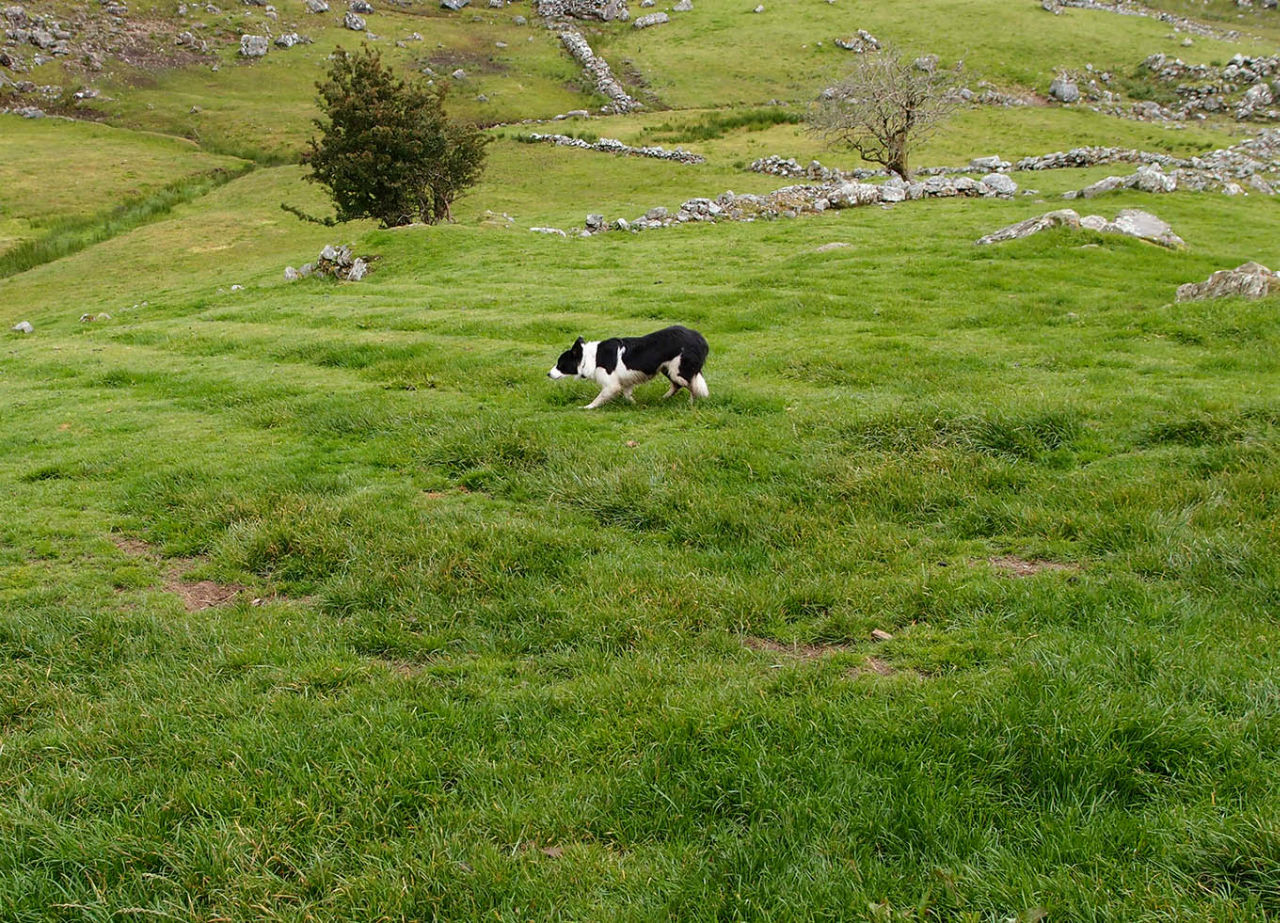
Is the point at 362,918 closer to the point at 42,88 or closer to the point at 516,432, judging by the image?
the point at 516,432

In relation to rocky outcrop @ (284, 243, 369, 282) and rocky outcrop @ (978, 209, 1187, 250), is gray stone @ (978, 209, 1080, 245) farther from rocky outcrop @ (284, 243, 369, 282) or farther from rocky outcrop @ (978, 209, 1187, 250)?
rocky outcrop @ (284, 243, 369, 282)

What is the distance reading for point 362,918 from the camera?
144 inches

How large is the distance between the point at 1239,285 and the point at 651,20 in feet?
319

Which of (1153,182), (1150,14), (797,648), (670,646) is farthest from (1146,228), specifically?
(1150,14)

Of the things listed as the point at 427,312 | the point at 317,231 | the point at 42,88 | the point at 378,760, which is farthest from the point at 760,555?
the point at 42,88

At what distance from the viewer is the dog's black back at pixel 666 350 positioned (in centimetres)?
1155

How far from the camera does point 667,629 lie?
239 inches

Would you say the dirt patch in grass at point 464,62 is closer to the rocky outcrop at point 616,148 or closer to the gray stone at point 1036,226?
the rocky outcrop at point 616,148

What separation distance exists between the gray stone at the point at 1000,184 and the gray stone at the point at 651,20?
75550 millimetres

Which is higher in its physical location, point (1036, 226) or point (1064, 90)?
point (1064, 90)

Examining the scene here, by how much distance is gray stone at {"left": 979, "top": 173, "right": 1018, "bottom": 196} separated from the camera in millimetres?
33750

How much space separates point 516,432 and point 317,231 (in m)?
35.4

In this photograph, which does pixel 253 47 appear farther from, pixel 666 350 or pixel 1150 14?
pixel 1150 14

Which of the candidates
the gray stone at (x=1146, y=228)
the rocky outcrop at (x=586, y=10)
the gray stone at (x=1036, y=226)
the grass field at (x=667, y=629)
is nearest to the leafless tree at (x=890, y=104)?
the gray stone at (x=1146, y=228)
